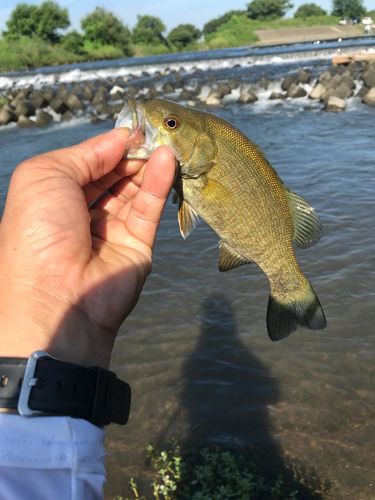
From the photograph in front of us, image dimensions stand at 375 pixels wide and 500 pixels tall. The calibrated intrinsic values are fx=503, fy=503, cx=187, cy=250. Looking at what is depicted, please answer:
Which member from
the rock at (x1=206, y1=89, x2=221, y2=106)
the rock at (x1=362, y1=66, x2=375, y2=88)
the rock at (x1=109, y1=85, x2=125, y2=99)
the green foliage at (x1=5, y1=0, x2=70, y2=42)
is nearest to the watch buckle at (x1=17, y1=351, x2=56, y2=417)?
the rock at (x1=206, y1=89, x2=221, y2=106)

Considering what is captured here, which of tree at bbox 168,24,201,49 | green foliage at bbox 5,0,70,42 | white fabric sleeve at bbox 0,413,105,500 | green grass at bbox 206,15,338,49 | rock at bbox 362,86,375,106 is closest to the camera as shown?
white fabric sleeve at bbox 0,413,105,500

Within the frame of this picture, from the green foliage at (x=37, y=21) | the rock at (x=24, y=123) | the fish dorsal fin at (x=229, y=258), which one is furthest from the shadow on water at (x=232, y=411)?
the green foliage at (x=37, y=21)

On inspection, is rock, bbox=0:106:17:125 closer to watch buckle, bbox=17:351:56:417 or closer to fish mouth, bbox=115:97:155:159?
fish mouth, bbox=115:97:155:159

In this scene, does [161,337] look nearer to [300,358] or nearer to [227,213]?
[300,358]

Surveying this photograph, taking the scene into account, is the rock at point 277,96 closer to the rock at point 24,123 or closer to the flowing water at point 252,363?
the rock at point 24,123

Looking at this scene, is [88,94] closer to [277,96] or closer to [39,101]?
[39,101]

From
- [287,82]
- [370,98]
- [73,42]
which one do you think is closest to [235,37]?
[73,42]
